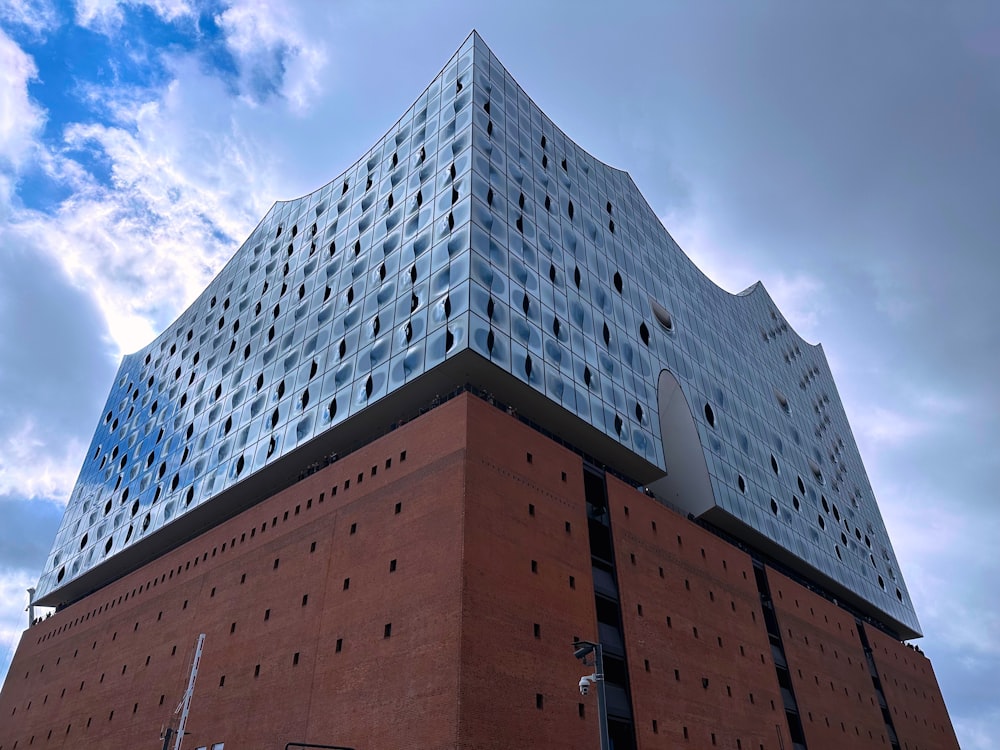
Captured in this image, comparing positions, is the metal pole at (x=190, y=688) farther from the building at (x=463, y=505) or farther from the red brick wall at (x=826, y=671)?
the red brick wall at (x=826, y=671)

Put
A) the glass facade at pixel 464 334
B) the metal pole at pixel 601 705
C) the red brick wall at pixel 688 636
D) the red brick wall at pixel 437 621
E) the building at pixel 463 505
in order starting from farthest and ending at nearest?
the glass facade at pixel 464 334 < the red brick wall at pixel 688 636 < the building at pixel 463 505 < the red brick wall at pixel 437 621 < the metal pole at pixel 601 705

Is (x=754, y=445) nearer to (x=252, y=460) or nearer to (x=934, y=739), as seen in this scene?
(x=934, y=739)

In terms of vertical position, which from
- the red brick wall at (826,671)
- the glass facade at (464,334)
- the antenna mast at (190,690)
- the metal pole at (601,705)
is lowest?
the metal pole at (601,705)

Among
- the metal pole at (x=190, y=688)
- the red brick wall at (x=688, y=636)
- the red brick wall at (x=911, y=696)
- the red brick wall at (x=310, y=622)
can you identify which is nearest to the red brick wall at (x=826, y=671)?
the red brick wall at (x=911, y=696)

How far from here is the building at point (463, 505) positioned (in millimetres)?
20312

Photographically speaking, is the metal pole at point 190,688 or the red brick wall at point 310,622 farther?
the metal pole at point 190,688

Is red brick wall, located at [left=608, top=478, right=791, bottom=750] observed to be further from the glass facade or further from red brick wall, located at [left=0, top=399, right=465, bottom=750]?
red brick wall, located at [left=0, top=399, right=465, bottom=750]

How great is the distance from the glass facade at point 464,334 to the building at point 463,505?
0.56ft

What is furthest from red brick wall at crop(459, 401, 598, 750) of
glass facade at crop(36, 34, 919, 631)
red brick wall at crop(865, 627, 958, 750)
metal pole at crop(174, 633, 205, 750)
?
red brick wall at crop(865, 627, 958, 750)

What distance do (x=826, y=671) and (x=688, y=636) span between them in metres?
13.2

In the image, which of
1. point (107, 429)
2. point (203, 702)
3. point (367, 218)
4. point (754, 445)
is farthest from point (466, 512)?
point (107, 429)

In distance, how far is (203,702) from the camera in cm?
2489

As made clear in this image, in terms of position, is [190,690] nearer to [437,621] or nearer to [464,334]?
[437,621]

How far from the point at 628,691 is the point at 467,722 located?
729cm
